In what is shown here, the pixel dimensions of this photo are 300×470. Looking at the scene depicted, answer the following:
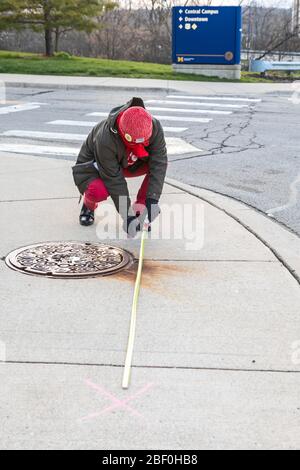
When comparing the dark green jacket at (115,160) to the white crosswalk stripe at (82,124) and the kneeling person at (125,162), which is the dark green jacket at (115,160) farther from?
the white crosswalk stripe at (82,124)

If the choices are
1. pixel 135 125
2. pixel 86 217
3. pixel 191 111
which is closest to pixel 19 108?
pixel 191 111

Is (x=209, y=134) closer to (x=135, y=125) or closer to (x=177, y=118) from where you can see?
(x=177, y=118)

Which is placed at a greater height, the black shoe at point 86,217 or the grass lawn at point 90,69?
the grass lawn at point 90,69

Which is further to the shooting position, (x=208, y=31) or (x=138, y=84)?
(x=208, y=31)

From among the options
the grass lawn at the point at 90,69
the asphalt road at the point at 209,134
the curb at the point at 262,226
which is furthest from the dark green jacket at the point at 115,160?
the grass lawn at the point at 90,69

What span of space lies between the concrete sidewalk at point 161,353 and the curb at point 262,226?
0.28ft

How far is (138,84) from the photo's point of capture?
723 inches

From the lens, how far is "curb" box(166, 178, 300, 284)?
4992 millimetres

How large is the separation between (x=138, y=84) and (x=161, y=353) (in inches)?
614

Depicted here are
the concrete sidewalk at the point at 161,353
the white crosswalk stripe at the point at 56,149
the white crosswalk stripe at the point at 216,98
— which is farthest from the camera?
the white crosswalk stripe at the point at 216,98

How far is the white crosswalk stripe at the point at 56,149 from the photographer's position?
30.6ft
